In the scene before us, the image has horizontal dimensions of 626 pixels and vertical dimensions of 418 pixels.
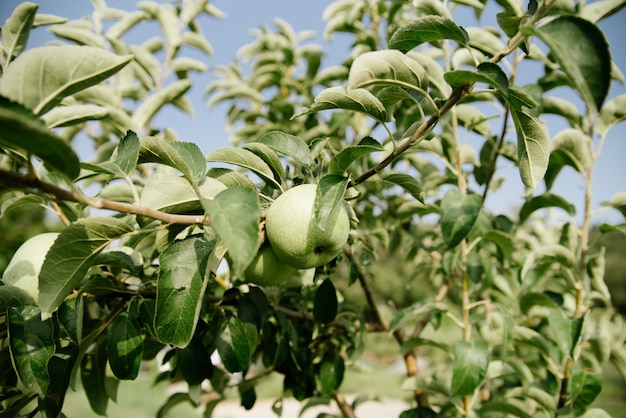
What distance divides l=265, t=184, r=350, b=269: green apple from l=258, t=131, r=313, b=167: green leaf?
11 centimetres

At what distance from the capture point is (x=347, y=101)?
77 centimetres

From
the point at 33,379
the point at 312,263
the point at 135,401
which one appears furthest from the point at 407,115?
the point at 135,401

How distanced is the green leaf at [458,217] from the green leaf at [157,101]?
0.99m

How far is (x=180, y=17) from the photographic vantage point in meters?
2.16

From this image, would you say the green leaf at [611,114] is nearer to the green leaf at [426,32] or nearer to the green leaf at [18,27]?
the green leaf at [426,32]

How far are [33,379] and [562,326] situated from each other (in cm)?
130

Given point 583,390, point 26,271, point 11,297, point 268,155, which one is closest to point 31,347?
point 11,297

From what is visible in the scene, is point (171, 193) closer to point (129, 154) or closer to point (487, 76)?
point (129, 154)

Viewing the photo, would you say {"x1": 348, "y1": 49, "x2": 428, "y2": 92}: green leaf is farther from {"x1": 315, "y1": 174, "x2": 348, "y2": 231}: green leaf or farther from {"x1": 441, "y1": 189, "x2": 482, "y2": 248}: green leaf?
{"x1": 441, "y1": 189, "x2": 482, "y2": 248}: green leaf

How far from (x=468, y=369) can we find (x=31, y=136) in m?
A: 1.15

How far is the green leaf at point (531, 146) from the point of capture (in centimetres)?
75

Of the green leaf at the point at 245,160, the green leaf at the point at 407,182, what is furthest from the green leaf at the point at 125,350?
the green leaf at the point at 407,182

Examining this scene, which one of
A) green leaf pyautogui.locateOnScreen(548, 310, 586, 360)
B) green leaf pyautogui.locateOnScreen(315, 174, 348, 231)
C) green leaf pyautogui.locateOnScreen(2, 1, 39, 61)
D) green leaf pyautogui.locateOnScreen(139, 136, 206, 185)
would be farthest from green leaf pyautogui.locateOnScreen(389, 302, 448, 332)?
green leaf pyautogui.locateOnScreen(2, 1, 39, 61)

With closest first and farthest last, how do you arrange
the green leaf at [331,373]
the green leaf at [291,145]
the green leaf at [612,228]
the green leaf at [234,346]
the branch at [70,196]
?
the branch at [70,196] → the green leaf at [291,145] → the green leaf at [234,346] → the green leaf at [612,228] → the green leaf at [331,373]
